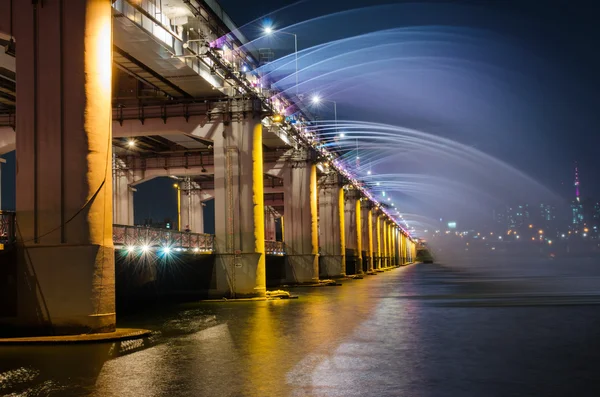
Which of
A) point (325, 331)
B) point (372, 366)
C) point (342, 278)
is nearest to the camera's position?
point (372, 366)

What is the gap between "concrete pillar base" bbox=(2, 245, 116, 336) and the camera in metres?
18.9

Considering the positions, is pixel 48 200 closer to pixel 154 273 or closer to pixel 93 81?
pixel 93 81

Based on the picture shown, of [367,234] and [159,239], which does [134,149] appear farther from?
[367,234]

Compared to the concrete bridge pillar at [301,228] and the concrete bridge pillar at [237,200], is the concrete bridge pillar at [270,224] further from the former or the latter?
the concrete bridge pillar at [237,200]

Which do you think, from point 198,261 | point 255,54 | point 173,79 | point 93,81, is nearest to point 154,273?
point 198,261

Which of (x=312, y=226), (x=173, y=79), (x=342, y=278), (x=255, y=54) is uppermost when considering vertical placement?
(x=255, y=54)

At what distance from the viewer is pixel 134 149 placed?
53.5 meters

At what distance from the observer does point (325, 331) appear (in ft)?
63.8

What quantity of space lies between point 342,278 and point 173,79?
37.4 m

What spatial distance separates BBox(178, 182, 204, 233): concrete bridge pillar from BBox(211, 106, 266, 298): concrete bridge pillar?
32.5 metres

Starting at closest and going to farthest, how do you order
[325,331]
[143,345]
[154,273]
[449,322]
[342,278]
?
A: [143,345] < [325,331] < [449,322] < [154,273] < [342,278]

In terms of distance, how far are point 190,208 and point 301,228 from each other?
18.9 meters

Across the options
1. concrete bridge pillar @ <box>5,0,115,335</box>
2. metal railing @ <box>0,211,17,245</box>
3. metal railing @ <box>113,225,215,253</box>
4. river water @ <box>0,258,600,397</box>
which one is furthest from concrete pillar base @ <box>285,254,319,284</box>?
metal railing @ <box>0,211,17,245</box>

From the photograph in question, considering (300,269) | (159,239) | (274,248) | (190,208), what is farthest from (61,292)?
(190,208)
